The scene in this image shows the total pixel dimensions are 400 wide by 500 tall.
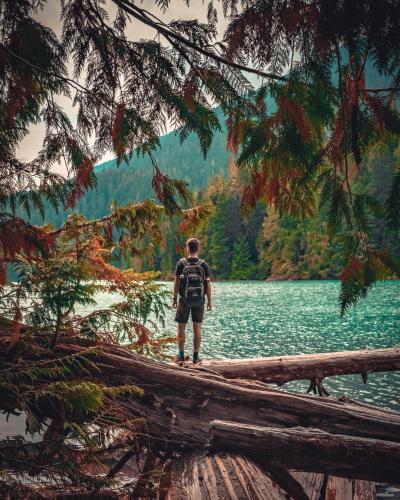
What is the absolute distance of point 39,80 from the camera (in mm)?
2504

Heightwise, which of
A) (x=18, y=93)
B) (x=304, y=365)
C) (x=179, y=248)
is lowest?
(x=304, y=365)

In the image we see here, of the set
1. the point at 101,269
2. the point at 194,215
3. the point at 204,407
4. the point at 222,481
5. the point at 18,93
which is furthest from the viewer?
the point at 194,215

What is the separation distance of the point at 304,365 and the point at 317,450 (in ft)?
12.7

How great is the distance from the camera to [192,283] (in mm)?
7223

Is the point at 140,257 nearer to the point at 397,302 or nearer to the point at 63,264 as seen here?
the point at 63,264

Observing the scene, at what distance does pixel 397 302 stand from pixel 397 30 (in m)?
36.1

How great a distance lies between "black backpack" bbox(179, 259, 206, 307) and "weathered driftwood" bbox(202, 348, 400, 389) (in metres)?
1.21

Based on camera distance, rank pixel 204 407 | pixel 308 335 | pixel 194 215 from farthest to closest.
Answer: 1. pixel 308 335
2. pixel 194 215
3. pixel 204 407

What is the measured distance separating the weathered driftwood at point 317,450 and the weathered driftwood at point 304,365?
289 cm

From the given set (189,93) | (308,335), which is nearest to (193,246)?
(189,93)

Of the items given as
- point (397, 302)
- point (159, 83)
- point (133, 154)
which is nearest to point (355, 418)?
point (133, 154)

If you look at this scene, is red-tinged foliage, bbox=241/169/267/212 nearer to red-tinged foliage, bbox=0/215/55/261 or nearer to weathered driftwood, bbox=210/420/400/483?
red-tinged foliage, bbox=0/215/55/261

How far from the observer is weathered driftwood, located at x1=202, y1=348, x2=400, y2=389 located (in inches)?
246

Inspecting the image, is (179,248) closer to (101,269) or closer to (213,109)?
(101,269)
